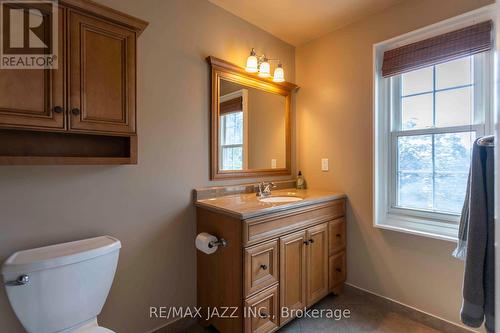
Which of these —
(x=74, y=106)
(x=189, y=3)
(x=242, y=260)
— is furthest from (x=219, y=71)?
(x=242, y=260)

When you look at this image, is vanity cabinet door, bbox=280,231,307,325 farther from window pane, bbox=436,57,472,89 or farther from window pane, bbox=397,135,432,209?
window pane, bbox=436,57,472,89

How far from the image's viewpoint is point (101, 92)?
1.24 m

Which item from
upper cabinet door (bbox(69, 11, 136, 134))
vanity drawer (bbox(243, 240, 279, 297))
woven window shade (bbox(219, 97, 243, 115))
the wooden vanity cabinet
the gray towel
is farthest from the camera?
the wooden vanity cabinet

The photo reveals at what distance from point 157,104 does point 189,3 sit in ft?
2.70

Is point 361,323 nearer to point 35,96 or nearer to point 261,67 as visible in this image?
point 261,67

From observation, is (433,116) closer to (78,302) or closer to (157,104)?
(157,104)

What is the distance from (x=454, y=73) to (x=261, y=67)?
4.73ft

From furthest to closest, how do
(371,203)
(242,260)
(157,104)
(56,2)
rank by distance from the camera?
(371,203) < (157,104) < (242,260) < (56,2)

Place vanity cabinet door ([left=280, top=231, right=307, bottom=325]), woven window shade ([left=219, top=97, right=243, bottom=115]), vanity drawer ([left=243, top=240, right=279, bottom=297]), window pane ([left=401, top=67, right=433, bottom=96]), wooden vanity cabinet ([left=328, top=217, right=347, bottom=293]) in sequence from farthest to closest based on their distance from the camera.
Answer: wooden vanity cabinet ([left=328, top=217, right=347, bottom=293])
woven window shade ([left=219, top=97, right=243, bottom=115])
window pane ([left=401, top=67, right=433, bottom=96])
vanity cabinet door ([left=280, top=231, right=307, bottom=325])
vanity drawer ([left=243, top=240, right=279, bottom=297])

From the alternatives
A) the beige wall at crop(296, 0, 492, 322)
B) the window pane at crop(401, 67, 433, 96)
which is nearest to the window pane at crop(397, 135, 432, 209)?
the beige wall at crop(296, 0, 492, 322)

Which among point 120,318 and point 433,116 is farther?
point 433,116

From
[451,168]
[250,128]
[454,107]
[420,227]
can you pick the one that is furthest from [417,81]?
[250,128]

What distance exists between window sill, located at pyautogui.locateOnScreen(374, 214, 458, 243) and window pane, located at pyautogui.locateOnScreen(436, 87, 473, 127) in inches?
29.5

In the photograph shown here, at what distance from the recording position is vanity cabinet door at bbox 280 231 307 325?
165cm
